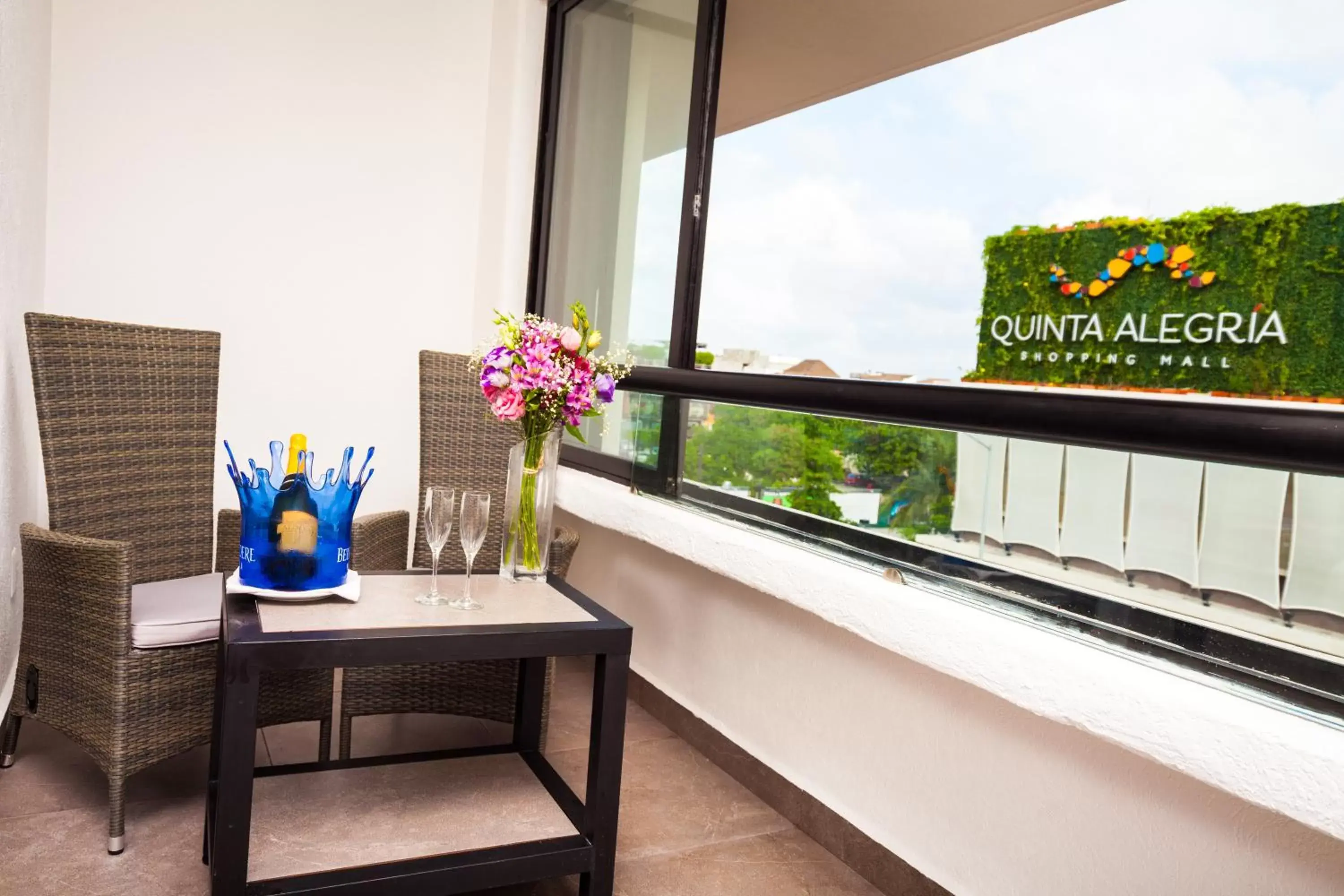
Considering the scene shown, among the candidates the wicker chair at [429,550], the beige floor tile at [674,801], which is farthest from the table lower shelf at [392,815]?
the beige floor tile at [674,801]

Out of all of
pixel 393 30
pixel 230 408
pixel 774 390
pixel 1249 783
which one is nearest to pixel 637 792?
pixel 774 390

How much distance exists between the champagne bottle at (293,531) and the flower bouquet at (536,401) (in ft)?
1.37

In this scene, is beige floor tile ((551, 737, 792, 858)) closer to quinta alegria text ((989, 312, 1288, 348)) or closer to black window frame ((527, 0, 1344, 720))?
black window frame ((527, 0, 1344, 720))

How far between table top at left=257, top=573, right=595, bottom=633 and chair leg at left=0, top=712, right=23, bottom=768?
1.02 m

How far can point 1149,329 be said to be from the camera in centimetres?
266

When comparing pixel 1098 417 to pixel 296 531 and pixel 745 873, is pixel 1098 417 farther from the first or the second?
pixel 296 531

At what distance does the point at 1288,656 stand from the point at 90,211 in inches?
142

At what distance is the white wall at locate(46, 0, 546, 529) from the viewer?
129 inches

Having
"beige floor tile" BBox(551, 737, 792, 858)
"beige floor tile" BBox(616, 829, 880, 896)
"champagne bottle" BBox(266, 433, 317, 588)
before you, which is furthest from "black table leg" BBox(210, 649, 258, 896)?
"beige floor tile" BBox(551, 737, 792, 858)

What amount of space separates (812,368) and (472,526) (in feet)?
4.59

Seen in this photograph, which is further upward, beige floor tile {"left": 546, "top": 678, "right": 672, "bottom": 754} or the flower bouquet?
the flower bouquet

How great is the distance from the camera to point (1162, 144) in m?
2.91

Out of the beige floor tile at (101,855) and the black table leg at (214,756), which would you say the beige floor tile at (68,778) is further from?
the black table leg at (214,756)

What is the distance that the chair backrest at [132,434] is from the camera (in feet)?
7.57
